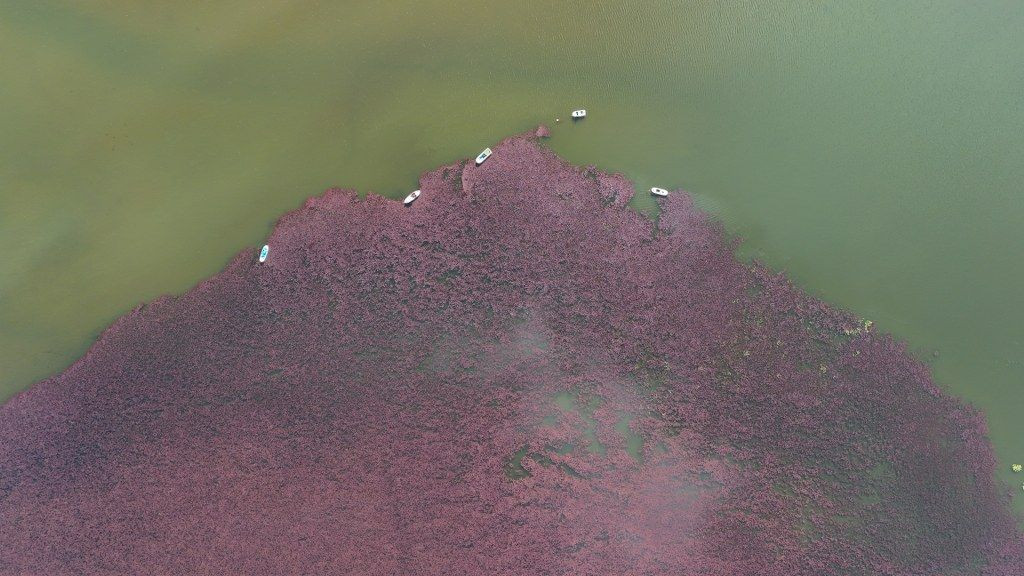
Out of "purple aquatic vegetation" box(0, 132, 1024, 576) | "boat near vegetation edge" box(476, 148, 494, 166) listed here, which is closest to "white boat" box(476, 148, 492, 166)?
"boat near vegetation edge" box(476, 148, 494, 166)

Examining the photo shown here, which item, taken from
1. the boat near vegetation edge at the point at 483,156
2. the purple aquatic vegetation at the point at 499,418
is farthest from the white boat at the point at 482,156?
the purple aquatic vegetation at the point at 499,418

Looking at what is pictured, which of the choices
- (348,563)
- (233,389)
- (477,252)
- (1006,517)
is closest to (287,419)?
(233,389)

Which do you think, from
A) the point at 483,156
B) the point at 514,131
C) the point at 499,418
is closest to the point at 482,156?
the point at 483,156

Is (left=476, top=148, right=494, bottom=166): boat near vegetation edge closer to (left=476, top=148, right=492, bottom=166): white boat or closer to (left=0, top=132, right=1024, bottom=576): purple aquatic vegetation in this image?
(left=476, top=148, right=492, bottom=166): white boat

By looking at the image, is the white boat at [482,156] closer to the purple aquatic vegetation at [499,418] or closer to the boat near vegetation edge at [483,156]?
the boat near vegetation edge at [483,156]

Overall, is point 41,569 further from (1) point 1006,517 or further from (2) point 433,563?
(1) point 1006,517

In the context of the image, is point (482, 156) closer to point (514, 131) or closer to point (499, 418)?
point (514, 131)
